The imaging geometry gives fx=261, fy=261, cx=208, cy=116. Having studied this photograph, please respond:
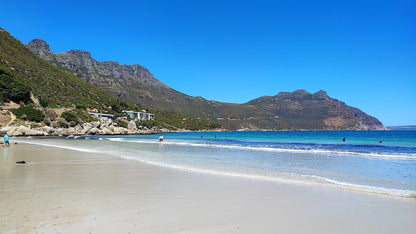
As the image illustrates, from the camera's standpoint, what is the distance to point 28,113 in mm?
59594

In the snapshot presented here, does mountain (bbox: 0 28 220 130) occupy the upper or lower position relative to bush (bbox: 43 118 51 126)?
upper

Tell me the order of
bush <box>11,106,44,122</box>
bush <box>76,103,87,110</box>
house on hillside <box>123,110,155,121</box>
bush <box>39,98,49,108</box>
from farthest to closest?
house on hillside <box>123,110,155,121</box> → bush <box>76,103,87,110</box> → bush <box>39,98,49,108</box> → bush <box>11,106,44,122</box>

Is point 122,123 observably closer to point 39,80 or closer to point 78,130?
point 78,130

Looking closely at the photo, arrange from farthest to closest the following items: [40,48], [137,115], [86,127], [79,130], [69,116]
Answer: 1. [40,48]
2. [137,115]
3. [69,116]
4. [86,127]
5. [79,130]

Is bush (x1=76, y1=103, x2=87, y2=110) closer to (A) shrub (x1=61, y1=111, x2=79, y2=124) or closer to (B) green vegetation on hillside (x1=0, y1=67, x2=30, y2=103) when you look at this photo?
(A) shrub (x1=61, y1=111, x2=79, y2=124)

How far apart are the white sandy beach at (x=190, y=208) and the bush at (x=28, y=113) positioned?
197 feet

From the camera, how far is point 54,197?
263 inches

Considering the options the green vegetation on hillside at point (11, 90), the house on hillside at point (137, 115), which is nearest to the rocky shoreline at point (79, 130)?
the green vegetation on hillside at point (11, 90)

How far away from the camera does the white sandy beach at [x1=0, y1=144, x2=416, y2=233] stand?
4742 millimetres

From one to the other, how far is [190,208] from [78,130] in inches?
2857

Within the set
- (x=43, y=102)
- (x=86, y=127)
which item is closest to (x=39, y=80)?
(x=43, y=102)

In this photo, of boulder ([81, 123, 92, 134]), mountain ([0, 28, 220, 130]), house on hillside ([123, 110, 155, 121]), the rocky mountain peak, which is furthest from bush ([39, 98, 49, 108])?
the rocky mountain peak

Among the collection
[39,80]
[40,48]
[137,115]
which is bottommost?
[137,115]

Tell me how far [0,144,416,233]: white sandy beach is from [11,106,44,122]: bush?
6018 centimetres
